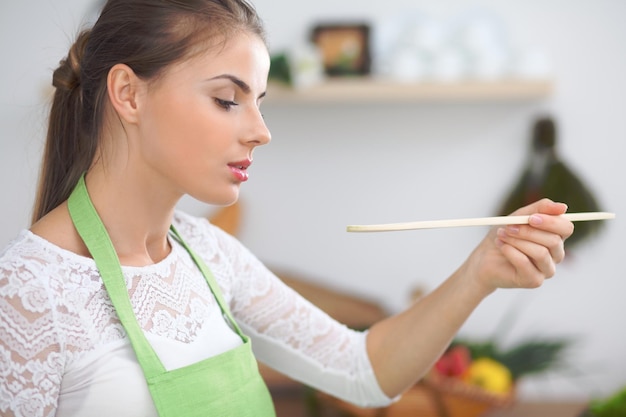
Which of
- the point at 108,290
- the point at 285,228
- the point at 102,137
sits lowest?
the point at 285,228

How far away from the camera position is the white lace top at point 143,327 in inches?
36.7

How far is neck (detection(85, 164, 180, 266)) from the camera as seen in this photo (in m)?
1.07

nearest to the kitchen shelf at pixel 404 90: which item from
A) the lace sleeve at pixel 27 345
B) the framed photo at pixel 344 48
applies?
the framed photo at pixel 344 48

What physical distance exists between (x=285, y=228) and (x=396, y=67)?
0.78 meters

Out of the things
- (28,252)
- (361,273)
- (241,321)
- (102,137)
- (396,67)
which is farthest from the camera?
(361,273)

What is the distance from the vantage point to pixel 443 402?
89.0 inches

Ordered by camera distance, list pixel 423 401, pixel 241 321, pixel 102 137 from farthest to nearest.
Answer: pixel 423 401 → pixel 241 321 → pixel 102 137

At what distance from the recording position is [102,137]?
1100mm

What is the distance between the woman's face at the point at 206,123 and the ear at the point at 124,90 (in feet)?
0.05

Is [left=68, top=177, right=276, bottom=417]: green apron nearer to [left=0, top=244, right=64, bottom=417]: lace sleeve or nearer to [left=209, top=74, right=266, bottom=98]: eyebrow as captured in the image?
[left=0, top=244, right=64, bottom=417]: lace sleeve

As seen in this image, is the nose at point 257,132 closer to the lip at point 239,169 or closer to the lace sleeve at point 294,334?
the lip at point 239,169

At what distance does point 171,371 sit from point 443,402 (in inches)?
55.5

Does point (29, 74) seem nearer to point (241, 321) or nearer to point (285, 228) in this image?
point (285, 228)

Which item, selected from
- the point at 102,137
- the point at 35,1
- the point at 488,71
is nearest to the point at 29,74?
the point at 35,1
